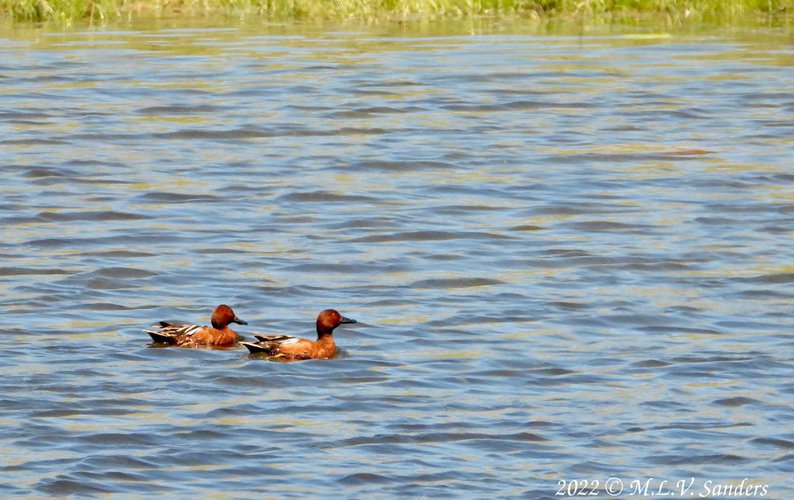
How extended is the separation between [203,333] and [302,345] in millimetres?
590

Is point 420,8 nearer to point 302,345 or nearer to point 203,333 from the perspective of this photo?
point 203,333

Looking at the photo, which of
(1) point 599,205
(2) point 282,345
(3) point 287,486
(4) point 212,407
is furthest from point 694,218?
(3) point 287,486

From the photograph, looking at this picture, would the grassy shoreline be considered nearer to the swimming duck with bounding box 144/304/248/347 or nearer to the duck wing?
the swimming duck with bounding box 144/304/248/347

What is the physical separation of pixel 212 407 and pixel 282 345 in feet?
3.33

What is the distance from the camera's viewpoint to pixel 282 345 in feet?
32.9

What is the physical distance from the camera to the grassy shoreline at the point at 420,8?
80.1 ft

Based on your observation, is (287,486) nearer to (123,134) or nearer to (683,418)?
(683,418)

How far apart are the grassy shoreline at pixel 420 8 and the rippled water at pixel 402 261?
1302 millimetres

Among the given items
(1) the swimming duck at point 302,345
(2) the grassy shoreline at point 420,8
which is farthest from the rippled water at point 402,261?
(2) the grassy shoreline at point 420,8

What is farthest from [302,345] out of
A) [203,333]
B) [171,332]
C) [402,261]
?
[402,261]

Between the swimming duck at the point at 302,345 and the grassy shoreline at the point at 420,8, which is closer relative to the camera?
the swimming duck at the point at 302,345

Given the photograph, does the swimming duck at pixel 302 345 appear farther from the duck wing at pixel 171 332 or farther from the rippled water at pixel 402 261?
the duck wing at pixel 171 332

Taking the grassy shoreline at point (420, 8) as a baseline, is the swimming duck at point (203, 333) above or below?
below

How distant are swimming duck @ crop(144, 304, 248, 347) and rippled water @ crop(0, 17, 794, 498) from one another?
91 millimetres
